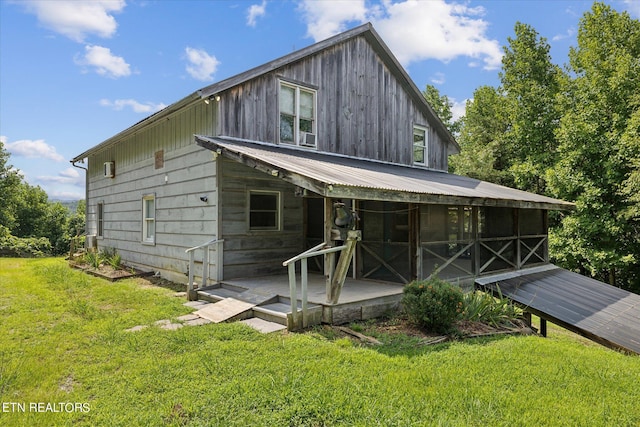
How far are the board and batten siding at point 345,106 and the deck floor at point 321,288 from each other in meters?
3.19

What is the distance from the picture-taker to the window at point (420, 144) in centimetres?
1294

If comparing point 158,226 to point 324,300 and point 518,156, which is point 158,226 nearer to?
point 324,300

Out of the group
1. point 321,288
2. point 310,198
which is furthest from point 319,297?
point 310,198

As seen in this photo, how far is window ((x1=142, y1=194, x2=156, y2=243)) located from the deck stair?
4232 millimetres

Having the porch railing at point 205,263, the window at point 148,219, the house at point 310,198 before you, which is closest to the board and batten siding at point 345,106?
the house at point 310,198

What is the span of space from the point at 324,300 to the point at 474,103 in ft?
74.7

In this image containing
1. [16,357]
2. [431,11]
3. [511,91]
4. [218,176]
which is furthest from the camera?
[511,91]

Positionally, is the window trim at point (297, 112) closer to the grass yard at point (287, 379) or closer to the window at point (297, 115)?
the window at point (297, 115)

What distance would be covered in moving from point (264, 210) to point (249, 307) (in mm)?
2985

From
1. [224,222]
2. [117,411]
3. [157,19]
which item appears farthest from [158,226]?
[117,411]

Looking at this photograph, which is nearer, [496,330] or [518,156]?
[496,330]

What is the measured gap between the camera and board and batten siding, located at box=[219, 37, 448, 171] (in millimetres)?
8477

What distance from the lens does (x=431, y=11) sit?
11383 millimetres

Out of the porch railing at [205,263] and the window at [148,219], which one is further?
the window at [148,219]
